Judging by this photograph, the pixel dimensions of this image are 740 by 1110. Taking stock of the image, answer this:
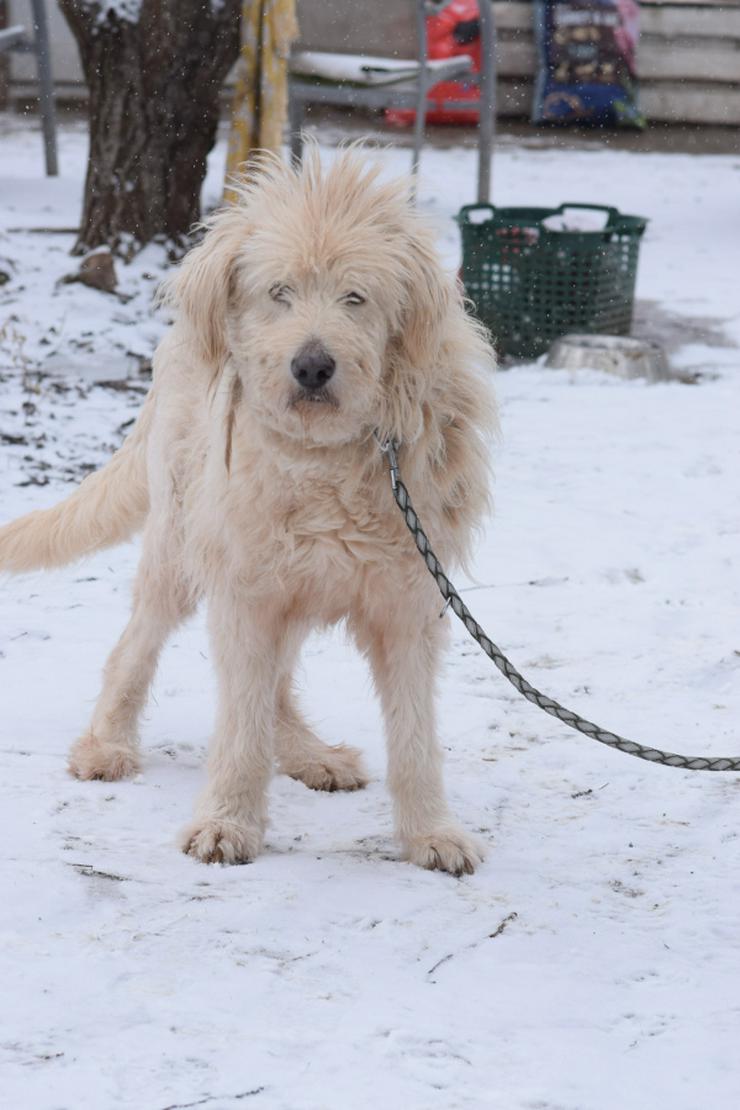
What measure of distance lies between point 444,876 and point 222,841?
50 cm

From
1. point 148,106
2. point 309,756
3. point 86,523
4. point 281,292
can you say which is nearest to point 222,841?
point 309,756

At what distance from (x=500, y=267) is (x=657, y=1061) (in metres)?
5.90

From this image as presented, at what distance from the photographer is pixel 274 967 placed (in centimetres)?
269

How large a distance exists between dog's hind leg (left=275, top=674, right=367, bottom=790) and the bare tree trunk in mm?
4955

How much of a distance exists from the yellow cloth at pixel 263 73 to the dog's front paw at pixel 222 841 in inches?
227

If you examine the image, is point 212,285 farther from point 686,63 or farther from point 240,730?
point 686,63

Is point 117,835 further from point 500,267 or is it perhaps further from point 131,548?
point 500,267

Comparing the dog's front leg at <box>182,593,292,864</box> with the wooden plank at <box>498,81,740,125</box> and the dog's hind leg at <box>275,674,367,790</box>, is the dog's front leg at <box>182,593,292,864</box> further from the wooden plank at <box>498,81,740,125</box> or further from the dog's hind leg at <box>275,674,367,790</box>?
the wooden plank at <box>498,81,740,125</box>

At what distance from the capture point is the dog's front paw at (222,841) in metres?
3.12

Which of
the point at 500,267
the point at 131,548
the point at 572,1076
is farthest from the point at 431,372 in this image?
the point at 500,267

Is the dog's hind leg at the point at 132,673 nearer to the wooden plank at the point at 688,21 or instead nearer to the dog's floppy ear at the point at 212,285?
the dog's floppy ear at the point at 212,285

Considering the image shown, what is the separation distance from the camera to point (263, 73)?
8297 mm

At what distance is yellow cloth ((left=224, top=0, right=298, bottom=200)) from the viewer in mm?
8219

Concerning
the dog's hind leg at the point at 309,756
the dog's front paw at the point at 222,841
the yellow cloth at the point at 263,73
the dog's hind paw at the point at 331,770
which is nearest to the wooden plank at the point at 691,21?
the yellow cloth at the point at 263,73
